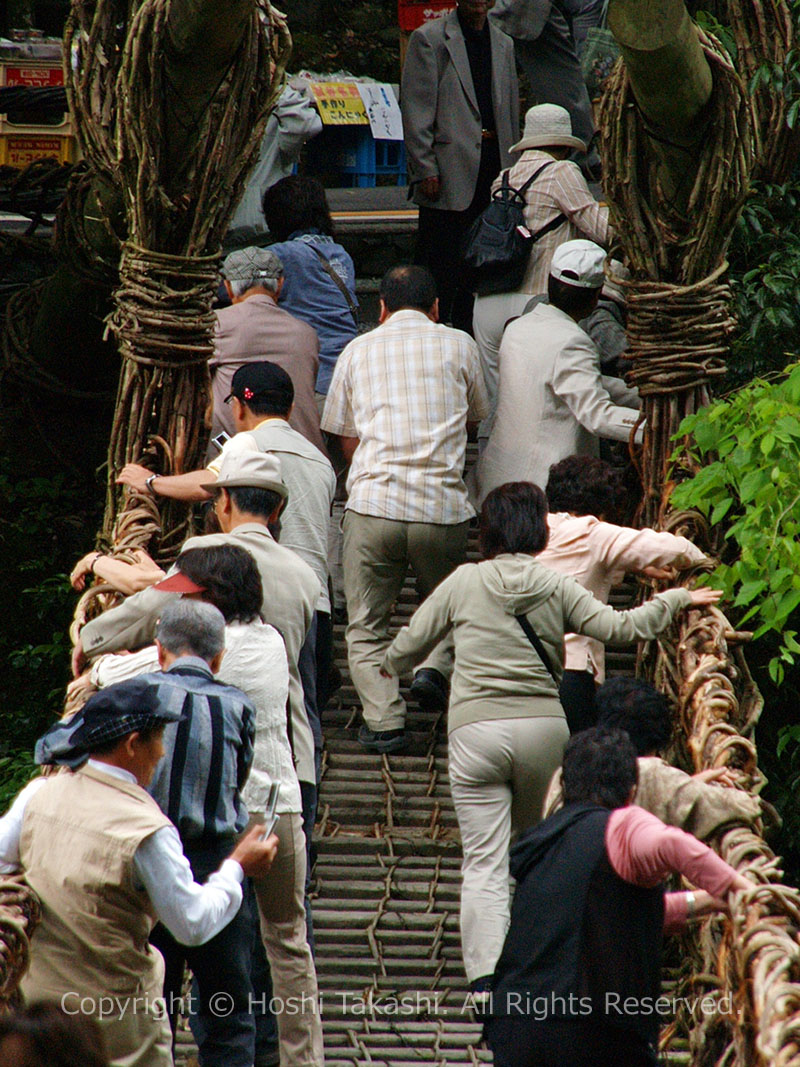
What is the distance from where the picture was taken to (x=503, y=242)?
6.79 meters

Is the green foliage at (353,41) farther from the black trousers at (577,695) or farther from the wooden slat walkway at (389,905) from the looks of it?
the black trousers at (577,695)

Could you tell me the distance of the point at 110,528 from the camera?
577cm

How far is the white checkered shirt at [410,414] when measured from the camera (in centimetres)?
571

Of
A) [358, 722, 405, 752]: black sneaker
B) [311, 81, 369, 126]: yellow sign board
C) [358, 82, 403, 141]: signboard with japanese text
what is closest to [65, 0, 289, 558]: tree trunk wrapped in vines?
[358, 722, 405, 752]: black sneaker

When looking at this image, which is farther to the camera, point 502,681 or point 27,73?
point 27,73

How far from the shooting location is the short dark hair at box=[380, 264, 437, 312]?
235 inches

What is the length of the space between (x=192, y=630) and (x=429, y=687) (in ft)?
6.84

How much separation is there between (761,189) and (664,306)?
1778mm

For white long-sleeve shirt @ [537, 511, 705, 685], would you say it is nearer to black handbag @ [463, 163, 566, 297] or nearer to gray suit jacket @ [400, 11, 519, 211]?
black handbag @ [463, 163, 566, 297]

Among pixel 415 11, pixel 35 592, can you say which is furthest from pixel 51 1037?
pixel 415 11

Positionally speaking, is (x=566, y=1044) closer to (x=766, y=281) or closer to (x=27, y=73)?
(x=766, y=281)

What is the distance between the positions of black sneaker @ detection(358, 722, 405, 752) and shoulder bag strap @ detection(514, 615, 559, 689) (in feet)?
4.15

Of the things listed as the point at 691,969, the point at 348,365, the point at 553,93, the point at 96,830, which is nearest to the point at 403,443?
the point at 348,365

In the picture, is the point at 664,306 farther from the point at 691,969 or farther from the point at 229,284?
the point at 691,969
